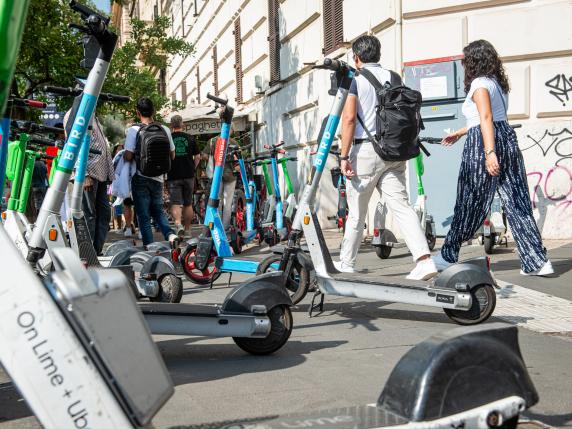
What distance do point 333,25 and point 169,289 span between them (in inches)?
376

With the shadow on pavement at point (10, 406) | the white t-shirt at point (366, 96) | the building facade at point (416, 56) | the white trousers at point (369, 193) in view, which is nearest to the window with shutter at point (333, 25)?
the building facade at point (416, 56)

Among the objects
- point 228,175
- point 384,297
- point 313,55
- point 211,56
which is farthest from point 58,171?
point 211,56

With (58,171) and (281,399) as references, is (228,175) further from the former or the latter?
(281,399)

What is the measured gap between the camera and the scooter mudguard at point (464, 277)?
503cm

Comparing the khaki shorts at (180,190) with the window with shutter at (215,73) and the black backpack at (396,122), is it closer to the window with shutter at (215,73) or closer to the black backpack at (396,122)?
the black backpack at (396,122)

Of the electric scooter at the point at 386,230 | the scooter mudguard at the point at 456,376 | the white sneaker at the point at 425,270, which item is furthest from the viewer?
the electric scooter at the point at 386,230

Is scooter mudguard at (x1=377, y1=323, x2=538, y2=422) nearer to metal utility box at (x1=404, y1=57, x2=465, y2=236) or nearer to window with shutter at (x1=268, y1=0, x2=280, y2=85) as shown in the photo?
metal utility box at (x1=404, y1=57, x2=465, y2=236)

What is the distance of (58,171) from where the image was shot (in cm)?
446

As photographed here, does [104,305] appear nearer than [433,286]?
Yes

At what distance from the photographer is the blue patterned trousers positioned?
21.6ft

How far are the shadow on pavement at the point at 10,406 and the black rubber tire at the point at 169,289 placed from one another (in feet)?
6.73

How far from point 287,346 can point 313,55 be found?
38.3 ft

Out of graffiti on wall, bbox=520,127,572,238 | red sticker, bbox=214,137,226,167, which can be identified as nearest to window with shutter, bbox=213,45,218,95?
graffiti on wall, bbox=520,127,572,238

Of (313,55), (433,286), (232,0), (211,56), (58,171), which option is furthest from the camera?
(211,56)
